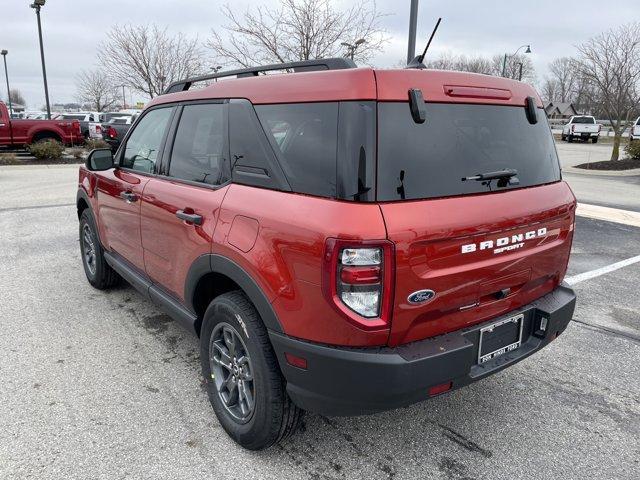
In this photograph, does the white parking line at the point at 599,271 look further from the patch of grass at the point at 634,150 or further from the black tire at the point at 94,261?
the patch of grass at the point at 634,150

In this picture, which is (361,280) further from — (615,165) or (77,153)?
(615,165)

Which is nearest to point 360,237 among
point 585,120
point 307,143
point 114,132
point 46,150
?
point 307,143

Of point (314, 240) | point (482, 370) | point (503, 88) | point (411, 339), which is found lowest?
point (482, 370)

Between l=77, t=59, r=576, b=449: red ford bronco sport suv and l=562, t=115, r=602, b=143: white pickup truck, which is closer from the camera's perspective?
l=77, t=59, r=576, b=449: red ford bronco sport suv

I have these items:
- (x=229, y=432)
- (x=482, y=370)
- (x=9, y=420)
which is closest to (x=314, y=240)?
(x=482, y=370)

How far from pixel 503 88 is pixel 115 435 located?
2714mm

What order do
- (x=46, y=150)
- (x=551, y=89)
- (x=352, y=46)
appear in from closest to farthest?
1. (x=352, y=46)
2. (x=46, y=150)
3. (x=551, y=89)

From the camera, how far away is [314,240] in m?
1.95

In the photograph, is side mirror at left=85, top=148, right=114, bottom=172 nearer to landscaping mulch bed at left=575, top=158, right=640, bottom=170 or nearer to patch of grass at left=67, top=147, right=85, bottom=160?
patch of grass at left=67, top=147, right=85, bottom=160

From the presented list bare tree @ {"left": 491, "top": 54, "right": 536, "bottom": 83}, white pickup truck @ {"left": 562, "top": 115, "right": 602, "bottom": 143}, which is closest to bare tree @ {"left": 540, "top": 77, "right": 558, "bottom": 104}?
bare tree @ {"left": 491, "top": 54, "right": 536, "bottom": 83}

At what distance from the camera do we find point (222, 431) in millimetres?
2678

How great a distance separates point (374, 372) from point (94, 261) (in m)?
3.64

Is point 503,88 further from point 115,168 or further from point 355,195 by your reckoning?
point 115,168

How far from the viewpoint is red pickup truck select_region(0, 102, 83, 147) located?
17.1 metres
